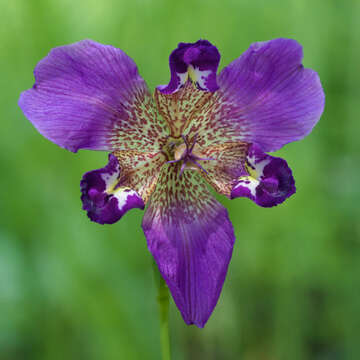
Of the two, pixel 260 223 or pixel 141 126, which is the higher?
pixel 141 126

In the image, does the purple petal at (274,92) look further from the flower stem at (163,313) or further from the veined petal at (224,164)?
the flower stem at (163,313)

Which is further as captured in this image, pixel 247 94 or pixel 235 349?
pixel 235 349

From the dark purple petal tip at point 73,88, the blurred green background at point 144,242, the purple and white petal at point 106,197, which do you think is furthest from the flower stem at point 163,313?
the blurred green background at point 144,242

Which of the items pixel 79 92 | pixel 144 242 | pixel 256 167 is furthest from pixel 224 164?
pixel 144 242

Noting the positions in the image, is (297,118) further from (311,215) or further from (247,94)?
(311,215)

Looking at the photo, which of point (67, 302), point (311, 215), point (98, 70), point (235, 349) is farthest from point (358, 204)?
point (98, 70)

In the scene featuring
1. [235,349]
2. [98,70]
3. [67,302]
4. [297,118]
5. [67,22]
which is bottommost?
[235,349]

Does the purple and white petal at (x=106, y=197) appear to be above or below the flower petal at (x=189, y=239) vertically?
above
